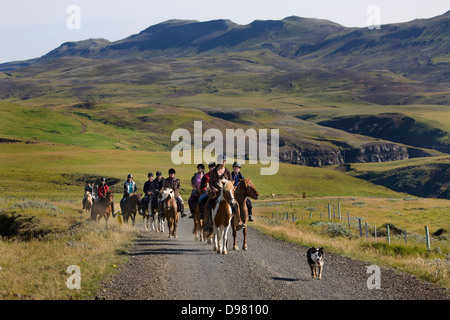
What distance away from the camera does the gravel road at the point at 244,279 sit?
42.7ft

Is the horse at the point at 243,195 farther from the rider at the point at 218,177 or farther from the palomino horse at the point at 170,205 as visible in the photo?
the palomino horse at the point at 170,205

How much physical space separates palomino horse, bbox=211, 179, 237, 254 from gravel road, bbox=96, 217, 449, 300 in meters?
0.64

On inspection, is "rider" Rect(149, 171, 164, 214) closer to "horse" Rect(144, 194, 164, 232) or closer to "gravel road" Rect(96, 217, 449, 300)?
"horse" Rect(144, 194, 164, 232)

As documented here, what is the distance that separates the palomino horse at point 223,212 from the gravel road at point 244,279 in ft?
2.09

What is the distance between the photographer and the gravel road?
13.0 metres

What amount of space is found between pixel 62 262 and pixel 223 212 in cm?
591

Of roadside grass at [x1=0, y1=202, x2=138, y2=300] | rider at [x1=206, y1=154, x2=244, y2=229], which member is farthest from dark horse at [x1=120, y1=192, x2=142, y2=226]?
rider at [x1=206, y1=154, x2=244, y2=229]

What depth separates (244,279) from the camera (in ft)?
48.6

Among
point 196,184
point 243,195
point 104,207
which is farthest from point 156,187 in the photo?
point 243,195

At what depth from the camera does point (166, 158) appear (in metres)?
130

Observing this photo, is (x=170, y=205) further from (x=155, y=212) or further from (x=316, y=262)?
(x=316, y=262)

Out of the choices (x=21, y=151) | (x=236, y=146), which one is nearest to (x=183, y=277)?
(x=21, y=151)

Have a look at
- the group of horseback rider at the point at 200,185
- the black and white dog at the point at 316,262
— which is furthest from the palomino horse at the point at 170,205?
the black and white dog at the point at 316,262
